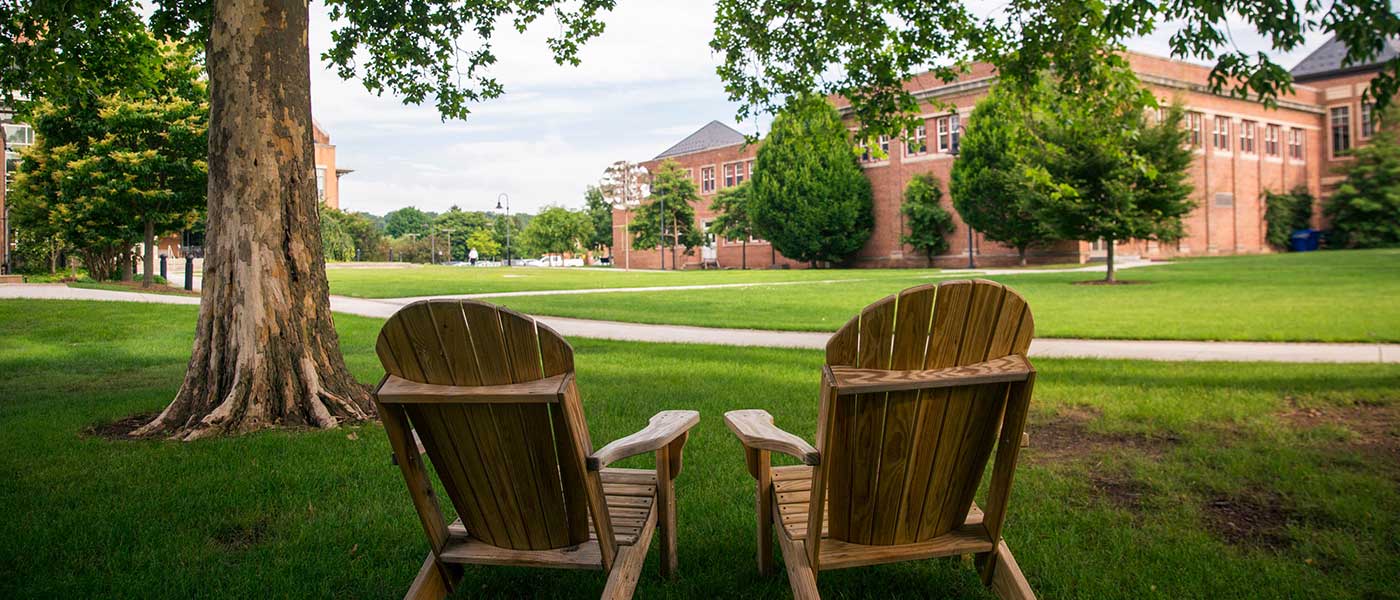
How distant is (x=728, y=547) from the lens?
338cm

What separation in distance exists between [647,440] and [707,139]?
62.1 meters

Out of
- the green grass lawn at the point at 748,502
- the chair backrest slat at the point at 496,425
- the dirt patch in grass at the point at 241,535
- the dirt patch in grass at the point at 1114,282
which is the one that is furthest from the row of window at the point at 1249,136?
the chair backrest slat at the point at 496,425

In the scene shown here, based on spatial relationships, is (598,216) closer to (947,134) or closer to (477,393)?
(947,134)

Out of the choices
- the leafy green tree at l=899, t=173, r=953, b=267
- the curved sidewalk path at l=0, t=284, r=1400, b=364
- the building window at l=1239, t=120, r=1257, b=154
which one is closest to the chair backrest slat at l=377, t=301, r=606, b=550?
the curved sidewalk path at l=0, t=284, r=1400, b=364

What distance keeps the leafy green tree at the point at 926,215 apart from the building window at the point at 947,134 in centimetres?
193

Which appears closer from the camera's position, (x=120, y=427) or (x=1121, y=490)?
(x=1121, y=490)

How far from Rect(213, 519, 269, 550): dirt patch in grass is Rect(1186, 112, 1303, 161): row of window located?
45956mm

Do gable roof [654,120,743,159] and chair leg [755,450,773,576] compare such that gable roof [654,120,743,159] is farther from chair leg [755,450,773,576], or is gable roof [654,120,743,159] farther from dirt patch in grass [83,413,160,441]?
chair leg [755,450,773,576]

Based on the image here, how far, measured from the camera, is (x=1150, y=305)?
50.4 ft

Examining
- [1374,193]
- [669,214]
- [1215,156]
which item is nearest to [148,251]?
[669,214]

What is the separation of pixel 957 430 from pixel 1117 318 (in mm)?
12012

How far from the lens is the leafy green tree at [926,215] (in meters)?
42.8

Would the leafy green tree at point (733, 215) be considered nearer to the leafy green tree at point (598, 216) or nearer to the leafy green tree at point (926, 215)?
the leafy green tree at point (926, 215)

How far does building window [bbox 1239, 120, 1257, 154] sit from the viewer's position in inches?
1818
